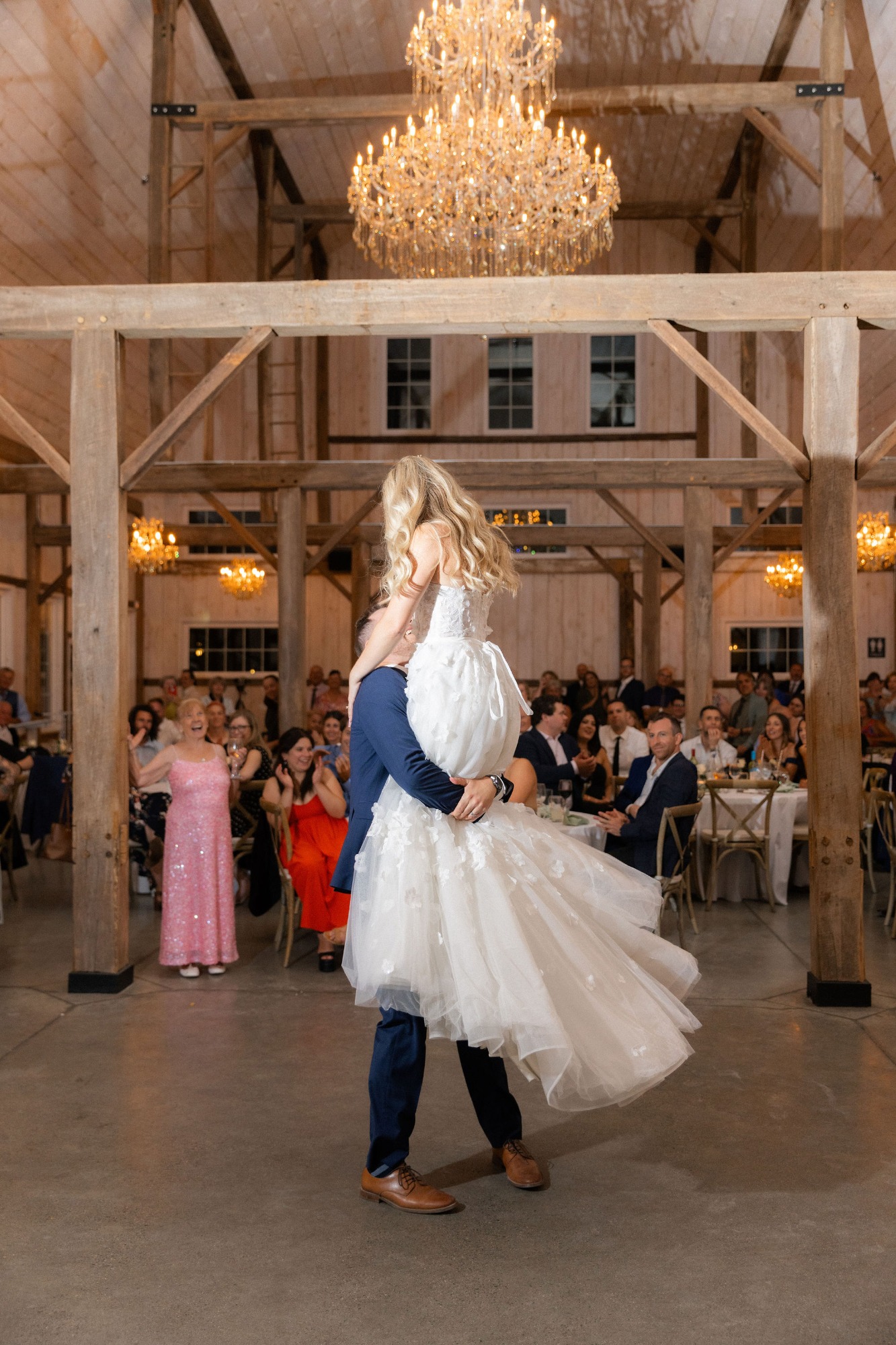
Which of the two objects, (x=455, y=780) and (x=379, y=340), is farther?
(x=379, y=340)

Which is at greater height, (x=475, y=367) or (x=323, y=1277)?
(x=475, y=367)

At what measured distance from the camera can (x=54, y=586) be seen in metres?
13.6

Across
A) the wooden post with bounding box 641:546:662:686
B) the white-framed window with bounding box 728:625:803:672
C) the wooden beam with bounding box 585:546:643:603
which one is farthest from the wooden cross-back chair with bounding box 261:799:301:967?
the white-framed window with bounding box 728:625:803:672

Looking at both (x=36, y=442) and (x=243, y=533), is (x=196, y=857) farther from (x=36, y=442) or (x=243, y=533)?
(x=243, y=533)

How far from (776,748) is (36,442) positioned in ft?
18.6


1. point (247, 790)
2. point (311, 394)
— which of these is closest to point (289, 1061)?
point (247, 790)

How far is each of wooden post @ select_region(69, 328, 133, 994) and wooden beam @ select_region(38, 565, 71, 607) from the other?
8.82m

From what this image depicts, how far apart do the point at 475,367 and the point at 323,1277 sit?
575 inches

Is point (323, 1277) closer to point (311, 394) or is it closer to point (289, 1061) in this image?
point (289, 1061)

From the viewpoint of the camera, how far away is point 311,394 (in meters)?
15.9

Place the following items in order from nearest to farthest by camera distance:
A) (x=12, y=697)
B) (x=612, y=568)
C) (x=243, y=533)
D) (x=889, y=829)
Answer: (x=889, y=829), (x=12, y=697), (x=243, y=533), (x=612, y=568)

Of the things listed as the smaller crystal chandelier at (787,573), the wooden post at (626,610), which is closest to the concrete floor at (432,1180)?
the smaller crystal chandelier at (787,573)

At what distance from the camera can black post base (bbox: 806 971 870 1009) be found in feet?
15.9

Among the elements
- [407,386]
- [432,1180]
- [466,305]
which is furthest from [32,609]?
[432,1180]
